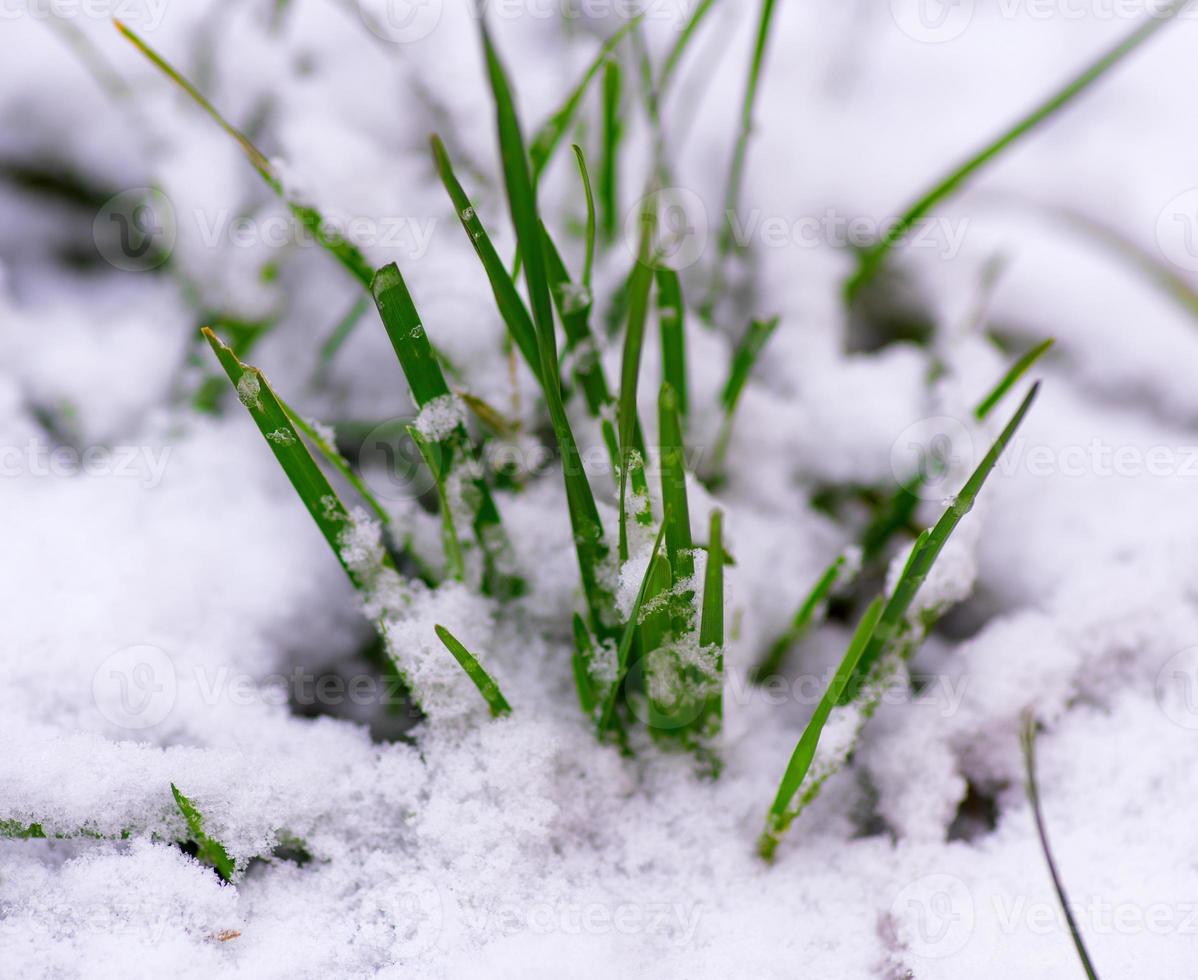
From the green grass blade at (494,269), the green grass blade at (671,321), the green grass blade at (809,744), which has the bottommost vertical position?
the green grass blade at (809,744)

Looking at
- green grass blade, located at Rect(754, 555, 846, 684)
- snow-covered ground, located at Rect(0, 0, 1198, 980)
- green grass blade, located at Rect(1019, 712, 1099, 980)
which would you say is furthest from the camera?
green grass blade, located at Rect(754, 555, 846, 684)

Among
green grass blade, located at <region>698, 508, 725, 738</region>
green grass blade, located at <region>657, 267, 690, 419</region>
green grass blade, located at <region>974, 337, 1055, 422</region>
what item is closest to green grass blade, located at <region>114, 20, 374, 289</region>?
green grass blade, located at <region>657, 267, 690, 419</region>

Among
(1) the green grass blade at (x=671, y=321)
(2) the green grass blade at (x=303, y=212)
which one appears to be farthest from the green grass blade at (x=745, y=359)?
(2) the green grass blade at (x=303, y=212)

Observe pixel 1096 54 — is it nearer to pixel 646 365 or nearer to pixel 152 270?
pixel 646 365

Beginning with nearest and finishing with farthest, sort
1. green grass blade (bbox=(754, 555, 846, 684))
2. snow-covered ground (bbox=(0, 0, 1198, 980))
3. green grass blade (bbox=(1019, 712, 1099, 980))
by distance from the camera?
1. green grass blade (bbox=(1019, 712, 1099, 980))
2. snow-covered ground (bbox=(0, 0, 1198, 980))
3. green grass blade (bbox=(754, 555, 846, 684))

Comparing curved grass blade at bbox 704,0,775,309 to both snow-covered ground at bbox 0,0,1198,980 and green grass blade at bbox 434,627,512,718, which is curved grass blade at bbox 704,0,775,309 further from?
green grass blade at bbox 434,627,512,718

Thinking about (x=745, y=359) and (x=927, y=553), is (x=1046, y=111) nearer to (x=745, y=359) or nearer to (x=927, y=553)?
(x=745, y=359)

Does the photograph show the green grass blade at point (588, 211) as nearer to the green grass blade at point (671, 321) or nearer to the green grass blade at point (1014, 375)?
the green grass blade at point (671, 321)
